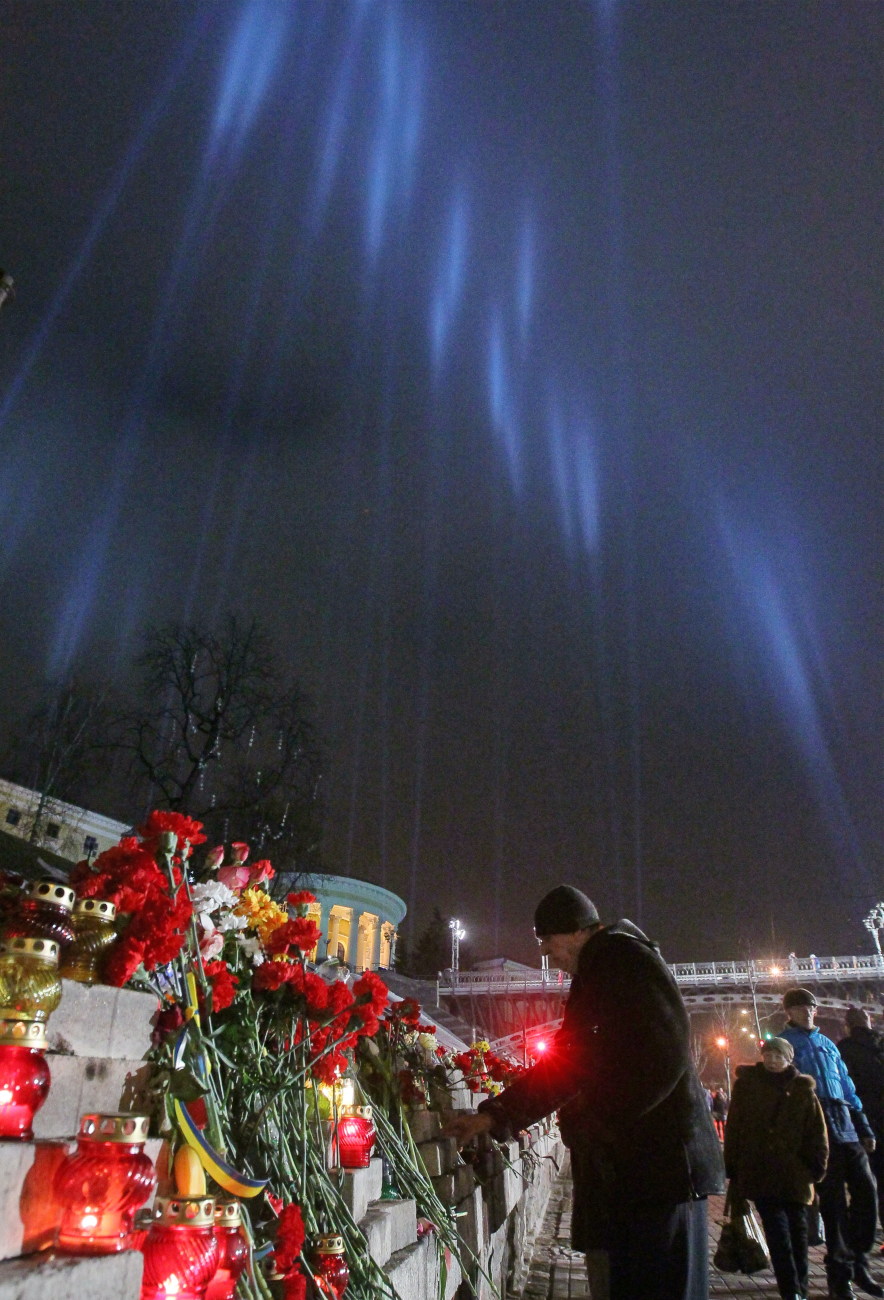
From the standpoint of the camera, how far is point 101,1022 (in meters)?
2.20

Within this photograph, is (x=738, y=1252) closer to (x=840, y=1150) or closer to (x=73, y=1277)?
(x=840, y=1150)

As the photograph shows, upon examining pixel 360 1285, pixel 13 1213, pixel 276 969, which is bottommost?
pixel 360 1285

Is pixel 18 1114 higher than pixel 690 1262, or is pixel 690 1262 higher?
pixel 18 1114

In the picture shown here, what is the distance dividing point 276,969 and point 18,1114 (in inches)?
44.4

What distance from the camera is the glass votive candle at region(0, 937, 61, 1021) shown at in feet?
6.16

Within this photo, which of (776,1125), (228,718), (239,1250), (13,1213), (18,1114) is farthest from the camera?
(228,718)

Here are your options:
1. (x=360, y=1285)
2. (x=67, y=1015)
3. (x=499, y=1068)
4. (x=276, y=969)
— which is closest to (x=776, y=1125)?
(x=499, y=1068)

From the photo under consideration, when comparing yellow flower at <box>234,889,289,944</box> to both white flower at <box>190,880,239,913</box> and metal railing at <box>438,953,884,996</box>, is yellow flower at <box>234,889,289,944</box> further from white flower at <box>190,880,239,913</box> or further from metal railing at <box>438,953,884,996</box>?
metal railing at <box>438,953,884,996</box>

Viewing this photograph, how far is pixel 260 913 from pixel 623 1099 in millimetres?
1400

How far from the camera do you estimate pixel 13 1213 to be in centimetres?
160

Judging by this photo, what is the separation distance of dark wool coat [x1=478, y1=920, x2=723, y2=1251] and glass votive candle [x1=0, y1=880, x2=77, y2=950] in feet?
5.71

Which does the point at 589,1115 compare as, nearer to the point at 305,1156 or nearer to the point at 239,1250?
the point at 305,1156

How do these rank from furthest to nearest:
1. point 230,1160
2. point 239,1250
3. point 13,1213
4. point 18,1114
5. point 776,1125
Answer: point 776,1125
point 230,1160
point 239,1250
point 18,1114
point 13,1213

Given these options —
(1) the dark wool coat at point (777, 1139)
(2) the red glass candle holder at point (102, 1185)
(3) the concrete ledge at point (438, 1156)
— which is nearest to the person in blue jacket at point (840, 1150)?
(1) the dark wool coat at point (777, 1139)
